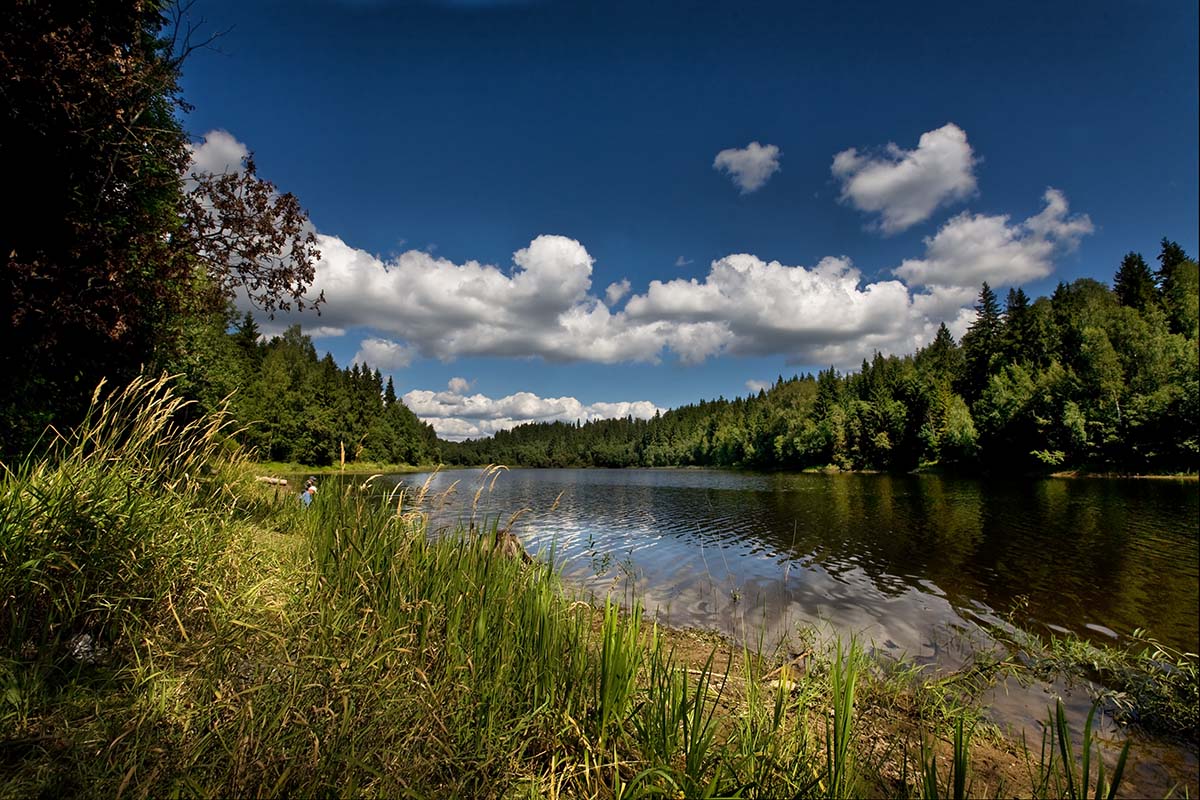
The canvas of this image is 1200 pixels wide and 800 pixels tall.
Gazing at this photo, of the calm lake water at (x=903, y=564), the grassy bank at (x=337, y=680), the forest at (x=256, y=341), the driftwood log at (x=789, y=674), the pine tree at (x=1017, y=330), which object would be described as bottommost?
the calm lake water at (x=903, y=564)

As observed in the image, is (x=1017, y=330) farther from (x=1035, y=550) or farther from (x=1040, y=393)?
A: (x=1035, y=550)

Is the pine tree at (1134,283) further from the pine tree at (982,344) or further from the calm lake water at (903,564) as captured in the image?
the calm lake water at (903,564)

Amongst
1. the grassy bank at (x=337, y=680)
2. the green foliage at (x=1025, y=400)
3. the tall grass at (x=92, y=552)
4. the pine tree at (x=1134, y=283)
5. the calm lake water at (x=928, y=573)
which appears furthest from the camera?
the pine tree at (x=1134, y=283)

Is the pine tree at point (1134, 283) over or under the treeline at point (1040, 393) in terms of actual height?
over

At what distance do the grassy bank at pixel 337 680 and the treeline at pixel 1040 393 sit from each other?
60930mm

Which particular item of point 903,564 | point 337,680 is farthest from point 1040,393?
point 337,680

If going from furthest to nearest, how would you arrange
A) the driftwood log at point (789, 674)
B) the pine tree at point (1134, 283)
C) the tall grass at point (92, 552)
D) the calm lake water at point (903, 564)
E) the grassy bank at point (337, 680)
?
the pine tree at point (1134, 283) < the calm lake water at point (903, 564) < the driftwood log at point (789, 674) < the tall grass at point (92, 552) < the grassy bank at point (337, 680)

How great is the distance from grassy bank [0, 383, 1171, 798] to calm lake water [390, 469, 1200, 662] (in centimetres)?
73

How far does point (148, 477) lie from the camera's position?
4.36 meters

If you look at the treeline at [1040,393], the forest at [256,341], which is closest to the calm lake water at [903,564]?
the forest at [256,341]

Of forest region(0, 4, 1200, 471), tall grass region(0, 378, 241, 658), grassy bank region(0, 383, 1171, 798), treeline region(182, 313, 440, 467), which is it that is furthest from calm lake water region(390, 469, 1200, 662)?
treeline region(182, 313, 440, 467)

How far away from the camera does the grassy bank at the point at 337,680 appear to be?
245 centimetres

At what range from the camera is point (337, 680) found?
280cm

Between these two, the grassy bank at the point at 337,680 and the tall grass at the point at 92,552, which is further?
the tall grass at the point at 92,552
